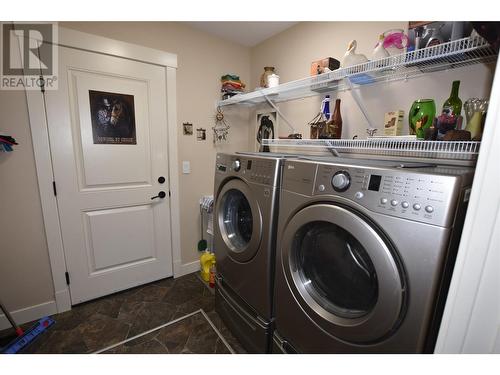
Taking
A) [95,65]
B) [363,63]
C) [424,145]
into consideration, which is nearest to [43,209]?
[95,65]

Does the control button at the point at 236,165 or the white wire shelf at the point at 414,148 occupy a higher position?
the white wire shelf at the point at 414,148

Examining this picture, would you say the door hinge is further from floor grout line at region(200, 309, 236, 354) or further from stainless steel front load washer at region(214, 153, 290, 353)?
floor grout line at region(200, 309, 236, 354)

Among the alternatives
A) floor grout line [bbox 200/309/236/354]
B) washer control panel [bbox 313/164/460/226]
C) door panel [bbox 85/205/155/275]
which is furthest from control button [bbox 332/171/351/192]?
door panel [bbox 85/205/155/275]

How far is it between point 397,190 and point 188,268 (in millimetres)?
2155

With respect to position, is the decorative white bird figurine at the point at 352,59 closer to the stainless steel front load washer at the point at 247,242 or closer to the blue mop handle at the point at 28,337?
the stainless steel front load washer at the point at 247,242

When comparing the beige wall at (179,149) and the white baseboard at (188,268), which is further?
the white baseboard at (188,268)

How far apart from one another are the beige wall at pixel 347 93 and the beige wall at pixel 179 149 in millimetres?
478

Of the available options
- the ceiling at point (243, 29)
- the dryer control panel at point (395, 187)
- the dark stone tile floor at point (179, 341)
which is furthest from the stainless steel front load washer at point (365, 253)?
the ceiling at point (243, 29)

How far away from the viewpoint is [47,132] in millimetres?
1557

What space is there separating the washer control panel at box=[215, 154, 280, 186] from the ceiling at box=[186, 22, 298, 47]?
1.27 meters

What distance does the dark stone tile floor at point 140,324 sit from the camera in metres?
1.48

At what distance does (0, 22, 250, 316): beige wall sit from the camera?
4.93ft
